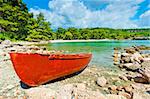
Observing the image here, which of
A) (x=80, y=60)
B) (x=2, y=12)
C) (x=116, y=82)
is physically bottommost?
(x=116, y=82)

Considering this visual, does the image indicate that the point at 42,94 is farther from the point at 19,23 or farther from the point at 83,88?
the point at 19,23

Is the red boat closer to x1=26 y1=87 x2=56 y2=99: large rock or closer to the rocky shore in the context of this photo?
the rocky shore

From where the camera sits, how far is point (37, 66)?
6.86 meters

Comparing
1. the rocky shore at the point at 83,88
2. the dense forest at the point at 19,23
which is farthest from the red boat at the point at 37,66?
the dense forest at the point at 19,23

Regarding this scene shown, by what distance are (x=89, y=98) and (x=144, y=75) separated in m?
2.91

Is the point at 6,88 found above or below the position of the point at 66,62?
below

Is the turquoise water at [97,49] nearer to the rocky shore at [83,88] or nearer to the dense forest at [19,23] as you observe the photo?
the rocky shore at [83,88]

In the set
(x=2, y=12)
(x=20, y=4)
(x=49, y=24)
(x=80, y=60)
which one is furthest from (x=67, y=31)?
(x=80, y=60)

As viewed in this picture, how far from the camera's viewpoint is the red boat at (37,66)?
6.65 meters

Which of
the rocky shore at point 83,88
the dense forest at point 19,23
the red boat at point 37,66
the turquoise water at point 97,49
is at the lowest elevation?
the turquoise water at point 97,49

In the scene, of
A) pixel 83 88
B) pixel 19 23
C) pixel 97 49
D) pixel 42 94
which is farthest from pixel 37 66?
pixel 19 23

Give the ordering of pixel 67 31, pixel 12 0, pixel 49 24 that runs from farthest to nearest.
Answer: pixel 67 31, pixel 49 24, pixel 12 0

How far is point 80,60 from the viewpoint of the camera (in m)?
9.06

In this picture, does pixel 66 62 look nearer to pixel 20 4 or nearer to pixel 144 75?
pixel 144 75
